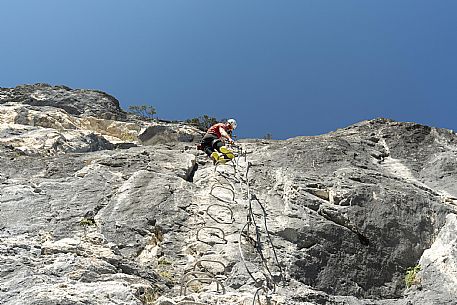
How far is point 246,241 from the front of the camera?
830 centimetres

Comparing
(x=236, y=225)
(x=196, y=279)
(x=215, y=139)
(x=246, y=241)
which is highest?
(x=215, y=139)

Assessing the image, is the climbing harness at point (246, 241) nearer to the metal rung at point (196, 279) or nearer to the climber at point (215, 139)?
the metal rung at point (196, 279)

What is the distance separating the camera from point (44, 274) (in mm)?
6375

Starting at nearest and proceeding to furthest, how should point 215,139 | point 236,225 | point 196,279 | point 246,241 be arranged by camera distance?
point 196,279 < point 246,241 < point 236,225 < point 215,139

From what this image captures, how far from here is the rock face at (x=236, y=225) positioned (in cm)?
670

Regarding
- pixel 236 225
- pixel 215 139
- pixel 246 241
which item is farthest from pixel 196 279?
pixel 215 139

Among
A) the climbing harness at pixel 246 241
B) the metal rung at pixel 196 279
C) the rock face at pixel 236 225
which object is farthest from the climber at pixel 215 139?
the metal rung at pixel 196 279

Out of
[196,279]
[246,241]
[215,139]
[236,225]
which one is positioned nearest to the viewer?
[196,279]

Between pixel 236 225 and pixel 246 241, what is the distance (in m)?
0.61

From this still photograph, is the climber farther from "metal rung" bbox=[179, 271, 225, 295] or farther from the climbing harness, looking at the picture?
"metal rung" bbox=[179, 271, 225, 295]

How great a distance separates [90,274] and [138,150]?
7.08m

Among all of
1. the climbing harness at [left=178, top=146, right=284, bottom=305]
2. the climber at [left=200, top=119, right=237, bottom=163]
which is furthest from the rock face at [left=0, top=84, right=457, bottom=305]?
the climber at [left=200, top=119, right=237, bottom=163]

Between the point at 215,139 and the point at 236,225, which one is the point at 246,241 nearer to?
the point at 236,225

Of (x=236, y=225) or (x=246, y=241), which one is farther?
(x=236, y=225)
